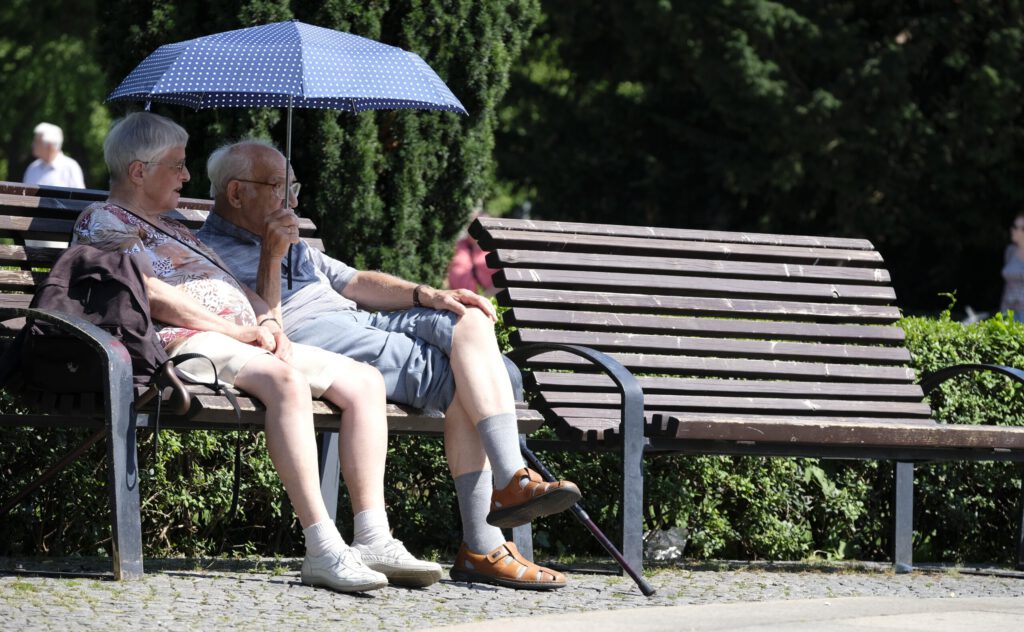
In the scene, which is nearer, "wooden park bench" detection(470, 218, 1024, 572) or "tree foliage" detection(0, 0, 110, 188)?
"wooden park bench" detection(470, 218, 1024, 572)

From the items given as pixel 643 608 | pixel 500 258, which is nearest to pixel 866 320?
pixel 500 258

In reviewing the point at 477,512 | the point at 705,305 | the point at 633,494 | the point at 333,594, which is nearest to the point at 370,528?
the point at 333,594

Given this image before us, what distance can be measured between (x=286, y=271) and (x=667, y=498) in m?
1.85

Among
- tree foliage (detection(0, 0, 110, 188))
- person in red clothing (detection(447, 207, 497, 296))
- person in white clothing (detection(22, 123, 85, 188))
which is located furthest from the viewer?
tree foliage (detection(0, 0, 110, 188))

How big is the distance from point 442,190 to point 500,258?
228cm

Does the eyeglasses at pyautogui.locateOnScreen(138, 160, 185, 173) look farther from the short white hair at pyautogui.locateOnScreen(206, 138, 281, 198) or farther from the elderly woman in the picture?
the short white hair at pyautogui.locateOnScreen(206, 138, 281, 198)

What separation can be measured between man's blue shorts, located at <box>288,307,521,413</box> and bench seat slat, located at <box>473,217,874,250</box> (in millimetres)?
778

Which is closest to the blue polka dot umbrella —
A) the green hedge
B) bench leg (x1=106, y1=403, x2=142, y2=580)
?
bench leg (x1=106, y1=403, x2=142, y2=580)

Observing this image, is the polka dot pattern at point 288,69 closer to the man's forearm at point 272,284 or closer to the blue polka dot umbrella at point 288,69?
the blue polka dot umbrella at point 288,69

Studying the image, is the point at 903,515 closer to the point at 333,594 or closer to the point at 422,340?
the point at 422,340

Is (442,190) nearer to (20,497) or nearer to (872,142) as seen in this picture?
(20,497)

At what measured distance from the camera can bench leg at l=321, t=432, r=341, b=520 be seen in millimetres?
5219

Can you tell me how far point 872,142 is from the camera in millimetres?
17984

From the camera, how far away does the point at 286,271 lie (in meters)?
5.10
